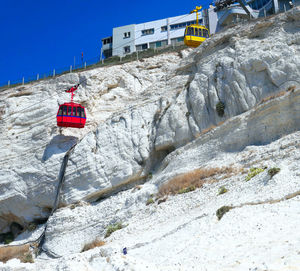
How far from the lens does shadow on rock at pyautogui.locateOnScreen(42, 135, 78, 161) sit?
1229 inches

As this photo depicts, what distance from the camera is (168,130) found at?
26.9 m

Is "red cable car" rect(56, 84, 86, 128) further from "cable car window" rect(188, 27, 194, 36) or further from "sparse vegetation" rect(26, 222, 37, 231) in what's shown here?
"cable car window" rect(188, 27, 194, 36)

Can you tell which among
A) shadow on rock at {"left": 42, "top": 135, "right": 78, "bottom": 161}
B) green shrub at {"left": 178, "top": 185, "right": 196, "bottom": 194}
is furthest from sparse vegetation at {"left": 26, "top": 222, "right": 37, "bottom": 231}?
green shrub at {"left": 178, "top": 185, "right": 196, "bottom": 194}

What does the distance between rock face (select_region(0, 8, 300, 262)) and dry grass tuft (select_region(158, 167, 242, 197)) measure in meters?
0.98

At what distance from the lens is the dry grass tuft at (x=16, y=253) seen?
24.5m

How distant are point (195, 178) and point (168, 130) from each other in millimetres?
6928

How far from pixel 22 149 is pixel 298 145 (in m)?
23.7

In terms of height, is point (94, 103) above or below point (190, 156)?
above

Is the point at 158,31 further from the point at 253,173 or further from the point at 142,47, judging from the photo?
the point at 253,173

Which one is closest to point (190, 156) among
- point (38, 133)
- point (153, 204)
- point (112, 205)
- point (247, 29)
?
point (153, 204)

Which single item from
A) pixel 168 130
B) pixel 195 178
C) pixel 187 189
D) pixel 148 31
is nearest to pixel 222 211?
pixel 187 189

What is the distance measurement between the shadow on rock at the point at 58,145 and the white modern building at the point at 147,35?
110 feet

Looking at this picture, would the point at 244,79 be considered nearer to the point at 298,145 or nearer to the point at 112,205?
the point at 298,145

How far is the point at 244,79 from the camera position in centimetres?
2512
